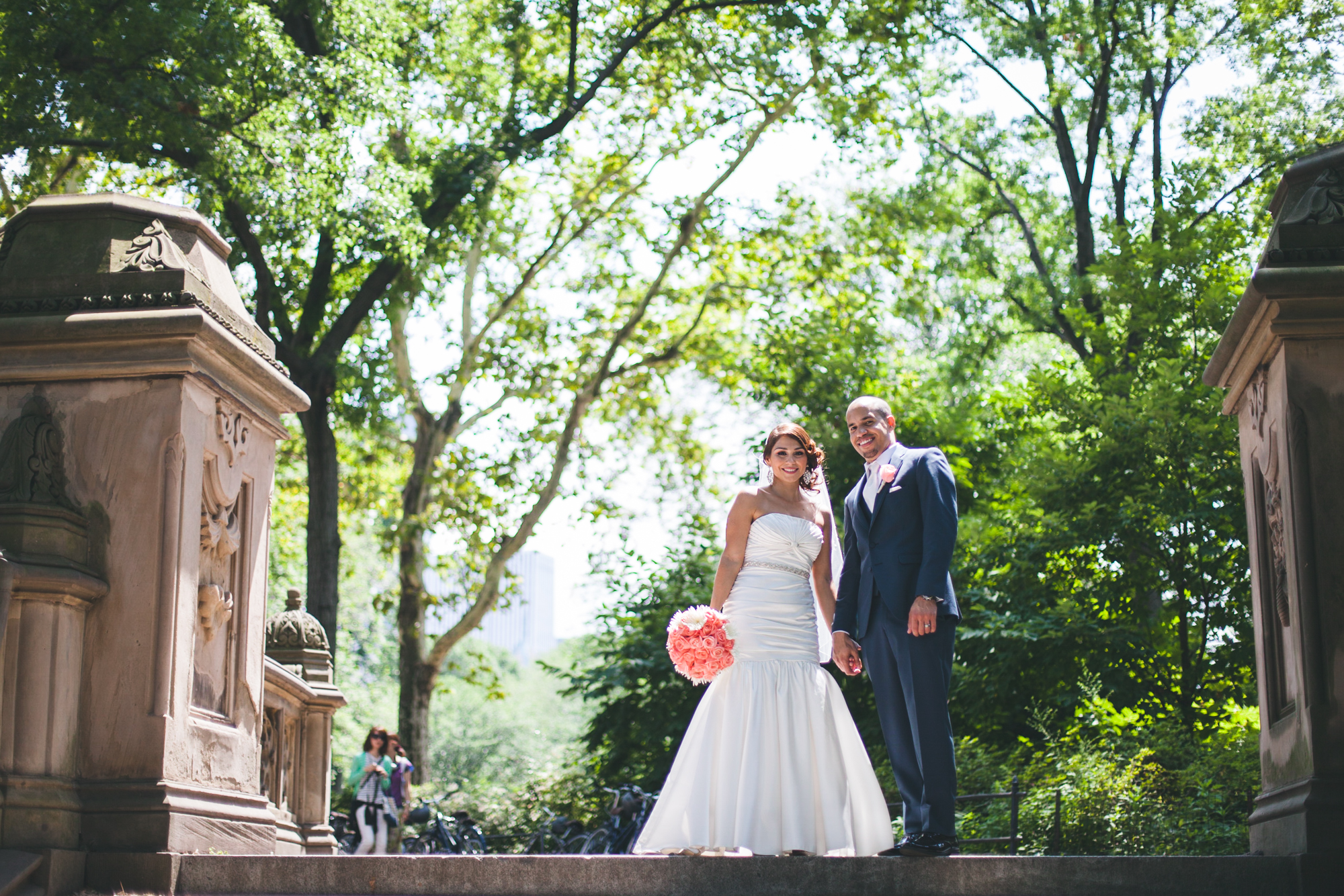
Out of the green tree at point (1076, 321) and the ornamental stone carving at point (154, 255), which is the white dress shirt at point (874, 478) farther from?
the green tree at point (1076, 321)

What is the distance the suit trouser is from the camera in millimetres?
5738

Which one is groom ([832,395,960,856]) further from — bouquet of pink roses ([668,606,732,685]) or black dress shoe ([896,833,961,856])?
bouquet of pink roses ([668,606,732,685])

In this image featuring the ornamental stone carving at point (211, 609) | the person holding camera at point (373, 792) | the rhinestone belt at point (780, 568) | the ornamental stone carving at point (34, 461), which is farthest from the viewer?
the person holding camera at point (373, 792)

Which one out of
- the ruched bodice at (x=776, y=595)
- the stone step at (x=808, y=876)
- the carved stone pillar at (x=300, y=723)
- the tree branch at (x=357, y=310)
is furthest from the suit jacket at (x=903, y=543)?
the tree branch at (x=357, y=310)

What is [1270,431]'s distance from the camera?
5.86 meters

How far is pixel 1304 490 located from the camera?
5.43 meters

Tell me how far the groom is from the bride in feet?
1.22

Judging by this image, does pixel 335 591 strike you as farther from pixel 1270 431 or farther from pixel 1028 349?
pixel 1028 349

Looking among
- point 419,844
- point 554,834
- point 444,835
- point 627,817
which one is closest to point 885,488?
point 627,817

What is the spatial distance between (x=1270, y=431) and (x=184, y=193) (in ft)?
51.8

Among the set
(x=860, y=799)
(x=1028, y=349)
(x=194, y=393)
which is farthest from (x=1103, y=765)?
(x=1028, y=349)

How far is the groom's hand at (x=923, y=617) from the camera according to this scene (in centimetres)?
580

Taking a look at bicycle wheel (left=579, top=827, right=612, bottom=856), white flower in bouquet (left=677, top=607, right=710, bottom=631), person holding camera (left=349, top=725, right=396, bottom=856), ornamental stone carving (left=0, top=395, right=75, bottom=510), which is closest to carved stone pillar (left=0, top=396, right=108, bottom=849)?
ornamental stone carving (left=0, top=395, right=75, bottom=510)

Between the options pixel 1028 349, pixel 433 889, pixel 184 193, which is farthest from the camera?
pixel 1028 349
